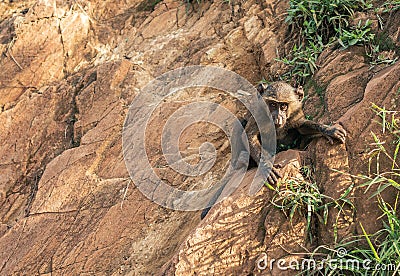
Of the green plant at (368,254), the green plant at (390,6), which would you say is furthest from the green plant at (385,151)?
the green plant at (390,6)


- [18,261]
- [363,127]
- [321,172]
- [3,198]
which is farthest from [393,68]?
[3,198]

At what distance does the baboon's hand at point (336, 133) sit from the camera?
428cm

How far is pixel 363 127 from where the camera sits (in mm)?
4312

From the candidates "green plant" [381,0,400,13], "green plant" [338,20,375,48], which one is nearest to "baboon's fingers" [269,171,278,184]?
"green plant" [338,20,375,48]

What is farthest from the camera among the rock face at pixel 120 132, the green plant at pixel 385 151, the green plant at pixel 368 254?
the rock face at pixel 120 132

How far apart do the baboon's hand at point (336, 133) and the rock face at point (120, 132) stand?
0.07m

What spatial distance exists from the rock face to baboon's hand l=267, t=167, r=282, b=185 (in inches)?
3.8

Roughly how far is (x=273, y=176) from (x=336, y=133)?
0.58 m

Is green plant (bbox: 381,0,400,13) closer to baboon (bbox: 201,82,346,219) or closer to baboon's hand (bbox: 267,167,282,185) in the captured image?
baboon (bbox: 201,82,346,219)

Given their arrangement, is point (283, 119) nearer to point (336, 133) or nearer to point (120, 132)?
point (336, 133)

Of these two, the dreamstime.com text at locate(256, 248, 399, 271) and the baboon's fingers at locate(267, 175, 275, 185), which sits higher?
the baboon's fingers at locate(267, 175, 275, 185)

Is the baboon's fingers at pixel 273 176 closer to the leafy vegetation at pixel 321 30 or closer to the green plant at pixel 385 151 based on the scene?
the green plant at pixel 385 151

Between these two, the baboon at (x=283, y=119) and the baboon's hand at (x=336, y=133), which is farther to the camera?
the baboon at (x=283, y=119)

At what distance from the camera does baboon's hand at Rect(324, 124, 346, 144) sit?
4.28 m
